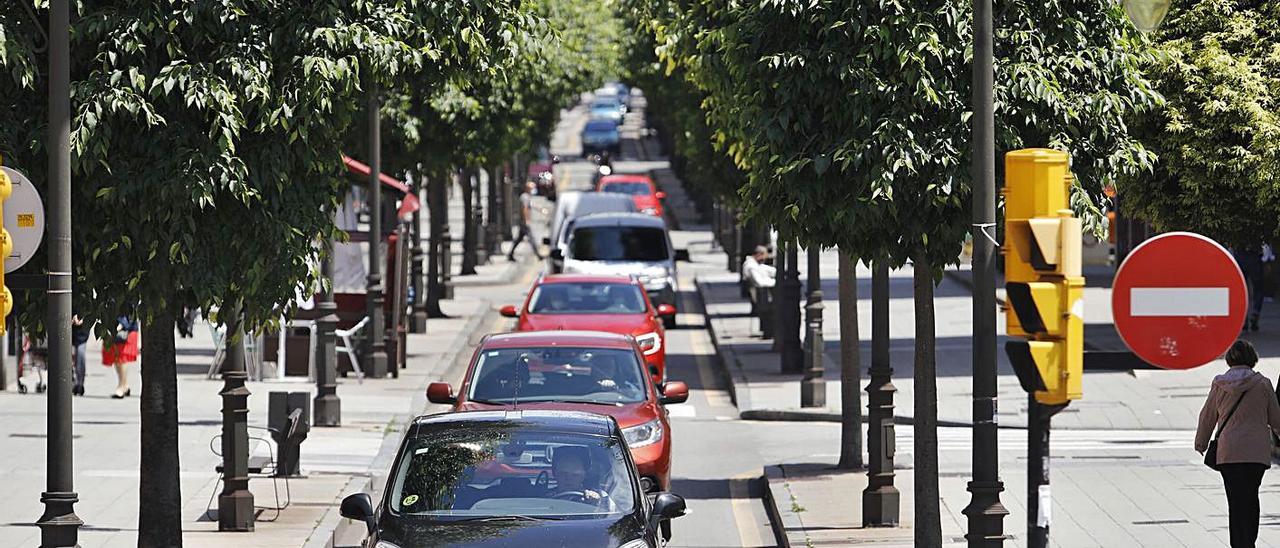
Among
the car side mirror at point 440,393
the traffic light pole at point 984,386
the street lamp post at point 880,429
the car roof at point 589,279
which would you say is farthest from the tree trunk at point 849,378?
the car roof at point 589,279

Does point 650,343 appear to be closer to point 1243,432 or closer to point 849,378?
point 849,378

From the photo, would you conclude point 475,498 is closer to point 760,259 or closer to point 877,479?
point 877,479

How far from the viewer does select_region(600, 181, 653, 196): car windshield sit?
59125 millimetres

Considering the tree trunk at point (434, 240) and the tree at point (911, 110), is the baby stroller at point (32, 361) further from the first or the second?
the tree at point (911, 110)

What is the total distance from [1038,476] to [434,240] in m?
28.1

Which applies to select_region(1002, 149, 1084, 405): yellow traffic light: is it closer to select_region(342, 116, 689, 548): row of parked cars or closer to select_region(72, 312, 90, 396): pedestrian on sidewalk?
select_region(342, 116, 689, 548): row of parked cars

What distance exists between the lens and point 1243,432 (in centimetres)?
1211

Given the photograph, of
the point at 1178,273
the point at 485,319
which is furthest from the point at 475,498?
the point at 485,319

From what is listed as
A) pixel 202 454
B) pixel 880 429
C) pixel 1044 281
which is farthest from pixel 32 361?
pixel 1044 281

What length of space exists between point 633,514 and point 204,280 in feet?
10.2

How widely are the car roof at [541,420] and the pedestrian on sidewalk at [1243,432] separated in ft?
14.1

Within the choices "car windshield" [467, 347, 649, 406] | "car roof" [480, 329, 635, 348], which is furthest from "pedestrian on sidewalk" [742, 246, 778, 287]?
"car windshield" [467, 347, 649, 406]

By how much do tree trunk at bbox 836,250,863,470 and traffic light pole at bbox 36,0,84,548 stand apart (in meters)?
8.63

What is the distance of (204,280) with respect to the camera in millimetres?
10906
